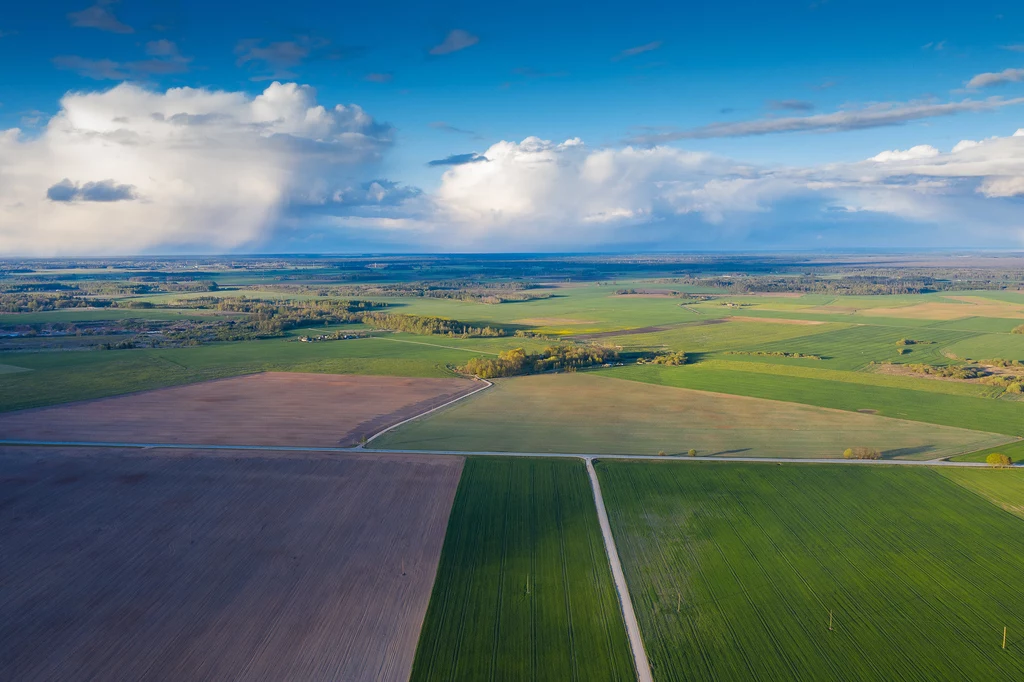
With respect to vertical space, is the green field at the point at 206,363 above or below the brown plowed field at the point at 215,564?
above

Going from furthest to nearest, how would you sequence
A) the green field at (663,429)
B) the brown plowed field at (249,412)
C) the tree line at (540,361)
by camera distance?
the tree line at (540,361) → the brown plowed field at (249,412) → the green field at (663,429)

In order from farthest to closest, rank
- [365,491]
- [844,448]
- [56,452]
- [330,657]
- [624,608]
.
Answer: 1. [844,448]
2. [56,452]
3. [365,491]
4. [624,608]
5. [330,657]

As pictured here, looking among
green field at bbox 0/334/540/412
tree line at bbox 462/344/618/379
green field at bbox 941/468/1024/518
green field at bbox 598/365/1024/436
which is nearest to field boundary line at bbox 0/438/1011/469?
green field at bbox 941/468/1024/518

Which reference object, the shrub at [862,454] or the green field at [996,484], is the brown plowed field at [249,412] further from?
the green field at [996,484]

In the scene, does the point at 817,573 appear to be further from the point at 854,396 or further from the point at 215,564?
the point at 854,396

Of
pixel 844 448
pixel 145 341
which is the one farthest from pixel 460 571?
pixel 145 341

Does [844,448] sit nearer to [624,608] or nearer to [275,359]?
[624,608]

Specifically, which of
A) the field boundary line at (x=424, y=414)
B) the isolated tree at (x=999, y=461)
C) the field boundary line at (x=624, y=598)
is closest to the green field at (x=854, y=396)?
the isolated tree at (x=999, y=461)
